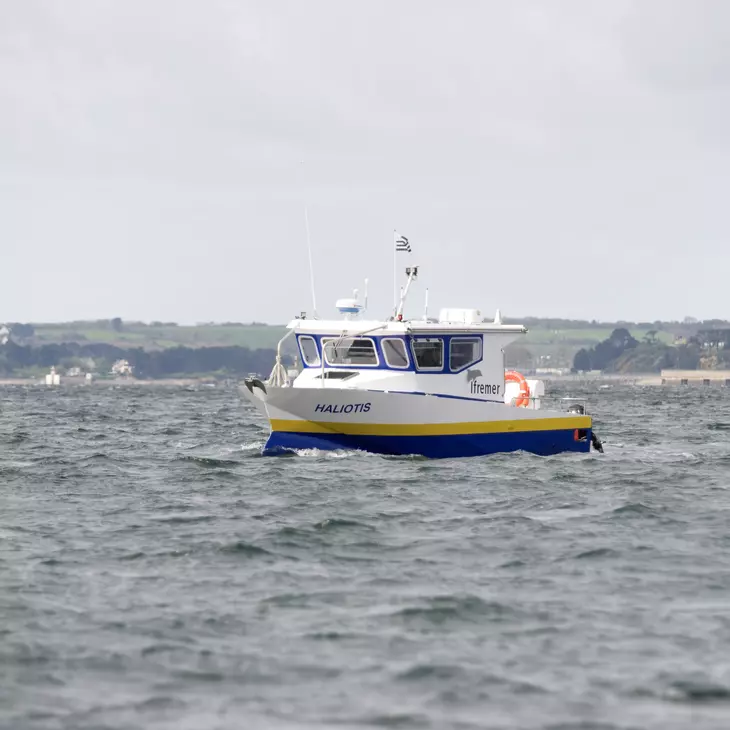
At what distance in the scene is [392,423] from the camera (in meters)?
33.7

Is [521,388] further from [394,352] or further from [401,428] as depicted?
[401,428]

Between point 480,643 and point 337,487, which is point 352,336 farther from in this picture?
point 480,643

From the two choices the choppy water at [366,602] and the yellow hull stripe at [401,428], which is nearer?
the choppy water at [366,602]

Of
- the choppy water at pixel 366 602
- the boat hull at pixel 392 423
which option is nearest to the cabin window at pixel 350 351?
the boat hull at pixel 392 423

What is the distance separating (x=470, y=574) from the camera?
18.3m

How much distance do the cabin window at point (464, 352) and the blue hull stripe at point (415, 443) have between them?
1.86 m

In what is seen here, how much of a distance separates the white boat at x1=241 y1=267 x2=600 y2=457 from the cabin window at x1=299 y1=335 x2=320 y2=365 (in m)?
0.03

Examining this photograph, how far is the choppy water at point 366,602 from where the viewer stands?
40.9 ft

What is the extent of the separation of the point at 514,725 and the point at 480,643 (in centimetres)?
273

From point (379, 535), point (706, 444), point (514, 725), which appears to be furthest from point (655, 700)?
point (706, 444)

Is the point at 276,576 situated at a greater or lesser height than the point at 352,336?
lesser

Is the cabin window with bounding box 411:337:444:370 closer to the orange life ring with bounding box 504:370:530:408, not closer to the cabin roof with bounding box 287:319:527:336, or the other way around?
the cabin roof with bounding box 287:319:527:336

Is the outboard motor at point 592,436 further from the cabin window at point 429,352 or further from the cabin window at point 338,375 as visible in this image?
the cabin window at point 338,375

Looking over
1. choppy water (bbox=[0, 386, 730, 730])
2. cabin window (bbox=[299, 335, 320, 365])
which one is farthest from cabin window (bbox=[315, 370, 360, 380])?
choppy water (bbox=[0, 386, 730, 730])
